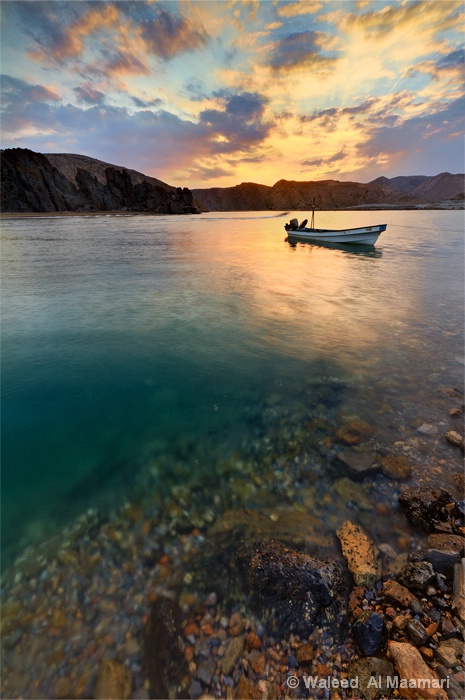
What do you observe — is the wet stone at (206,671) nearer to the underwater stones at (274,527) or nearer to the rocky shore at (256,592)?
the rocky shore at (256,592)

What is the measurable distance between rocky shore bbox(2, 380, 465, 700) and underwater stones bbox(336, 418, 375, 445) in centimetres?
77

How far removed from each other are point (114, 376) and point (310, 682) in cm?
851

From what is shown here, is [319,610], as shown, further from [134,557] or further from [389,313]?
[389,313]

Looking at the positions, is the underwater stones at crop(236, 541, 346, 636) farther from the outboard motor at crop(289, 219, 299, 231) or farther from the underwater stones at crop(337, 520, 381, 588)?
the outboard motor at crop(289, 219, 299, 231)

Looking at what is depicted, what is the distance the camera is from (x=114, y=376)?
9906mm

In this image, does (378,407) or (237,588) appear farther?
(378,407)

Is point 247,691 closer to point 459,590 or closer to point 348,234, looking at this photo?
point 459,590

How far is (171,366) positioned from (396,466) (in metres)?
7.16

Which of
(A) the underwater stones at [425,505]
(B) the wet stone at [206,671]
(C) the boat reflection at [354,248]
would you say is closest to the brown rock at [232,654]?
(B) the wet stone at [206,671]

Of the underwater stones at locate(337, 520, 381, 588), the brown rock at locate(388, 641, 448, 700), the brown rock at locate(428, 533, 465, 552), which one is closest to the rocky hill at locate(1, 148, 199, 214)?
the underwater stones at locate(337, 520, 381, 588)

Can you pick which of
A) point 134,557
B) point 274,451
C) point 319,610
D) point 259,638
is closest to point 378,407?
A: point 274,451

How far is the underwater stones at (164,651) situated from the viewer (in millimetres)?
3410

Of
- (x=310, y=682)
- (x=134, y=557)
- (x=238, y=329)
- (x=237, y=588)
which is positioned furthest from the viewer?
(x=238, y=329)

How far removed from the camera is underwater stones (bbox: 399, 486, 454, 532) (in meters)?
5.07
